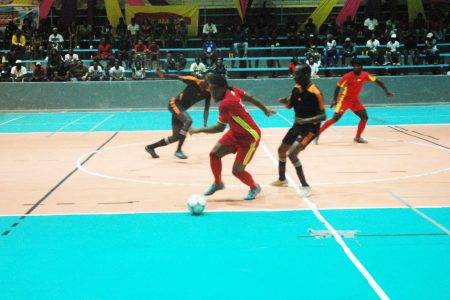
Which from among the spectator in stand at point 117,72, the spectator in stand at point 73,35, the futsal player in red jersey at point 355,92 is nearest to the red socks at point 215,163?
the futsal player in red jersey at point 355,92

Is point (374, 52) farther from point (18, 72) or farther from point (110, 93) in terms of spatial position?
point (18, 72)

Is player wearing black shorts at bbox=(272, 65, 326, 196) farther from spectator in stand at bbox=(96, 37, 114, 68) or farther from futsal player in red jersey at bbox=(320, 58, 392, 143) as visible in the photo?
spectator in stand at bbox=(96, 37, 114, 68)

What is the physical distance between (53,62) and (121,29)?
3.77 meters

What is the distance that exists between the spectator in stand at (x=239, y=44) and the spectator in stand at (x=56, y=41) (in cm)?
716

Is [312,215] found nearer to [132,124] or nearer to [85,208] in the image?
[85,208]

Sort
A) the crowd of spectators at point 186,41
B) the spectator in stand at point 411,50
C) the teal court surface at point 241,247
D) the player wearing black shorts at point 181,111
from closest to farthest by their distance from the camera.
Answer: the teal court surface at point 241,247 < the player wearing black shorts at point 181,111 < the crowd of spectators at point 186,41 < the spectator in stand at point 411,50

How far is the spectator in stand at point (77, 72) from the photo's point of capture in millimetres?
24203

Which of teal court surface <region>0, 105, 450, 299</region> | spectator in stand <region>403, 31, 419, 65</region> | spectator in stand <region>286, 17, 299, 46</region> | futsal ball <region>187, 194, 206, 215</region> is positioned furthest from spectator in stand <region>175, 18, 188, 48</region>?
futsal ball <region>187, 194, 206, 215</region>

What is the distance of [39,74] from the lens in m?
24.0

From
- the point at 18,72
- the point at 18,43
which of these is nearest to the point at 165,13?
the point at 18,43

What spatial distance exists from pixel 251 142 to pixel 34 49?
19.7 m

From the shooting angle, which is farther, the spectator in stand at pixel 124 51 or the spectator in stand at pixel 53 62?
the spectator in stand at pixel 124 51

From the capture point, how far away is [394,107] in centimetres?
2364

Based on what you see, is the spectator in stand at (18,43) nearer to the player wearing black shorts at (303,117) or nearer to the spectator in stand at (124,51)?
the spectator in stand at (124,51)
